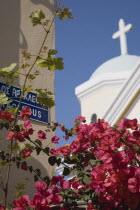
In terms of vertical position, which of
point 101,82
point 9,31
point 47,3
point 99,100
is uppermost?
point 101,82

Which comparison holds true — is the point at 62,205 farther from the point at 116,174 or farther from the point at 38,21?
the point at 38,21

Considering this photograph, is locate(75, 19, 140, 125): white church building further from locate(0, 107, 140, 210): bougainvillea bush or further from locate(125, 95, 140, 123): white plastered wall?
locate(0, 107, 140, 210): bougainvillea bush

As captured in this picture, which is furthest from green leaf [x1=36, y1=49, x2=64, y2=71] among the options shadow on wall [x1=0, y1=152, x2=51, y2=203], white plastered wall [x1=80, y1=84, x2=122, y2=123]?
white plastered wall [x1=80, y1=84, x2=122, y2=123]

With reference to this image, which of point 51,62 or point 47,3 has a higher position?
point 47,3

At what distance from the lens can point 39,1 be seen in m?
4.37

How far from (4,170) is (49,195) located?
3.53 ft

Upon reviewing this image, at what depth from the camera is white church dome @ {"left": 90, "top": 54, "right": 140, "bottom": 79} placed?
724 inches

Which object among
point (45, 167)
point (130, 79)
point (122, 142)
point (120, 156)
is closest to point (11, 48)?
point (45, 167)

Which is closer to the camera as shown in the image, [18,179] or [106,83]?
[18,179]

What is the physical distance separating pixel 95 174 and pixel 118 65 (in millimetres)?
17155

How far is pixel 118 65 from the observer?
62.4 feet

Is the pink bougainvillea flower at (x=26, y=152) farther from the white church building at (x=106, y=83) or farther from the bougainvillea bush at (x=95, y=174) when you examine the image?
the white church building at (x=106, y=83)

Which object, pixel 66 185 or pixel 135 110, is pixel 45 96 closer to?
pixel 66 185

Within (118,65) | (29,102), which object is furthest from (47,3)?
(118,65)
